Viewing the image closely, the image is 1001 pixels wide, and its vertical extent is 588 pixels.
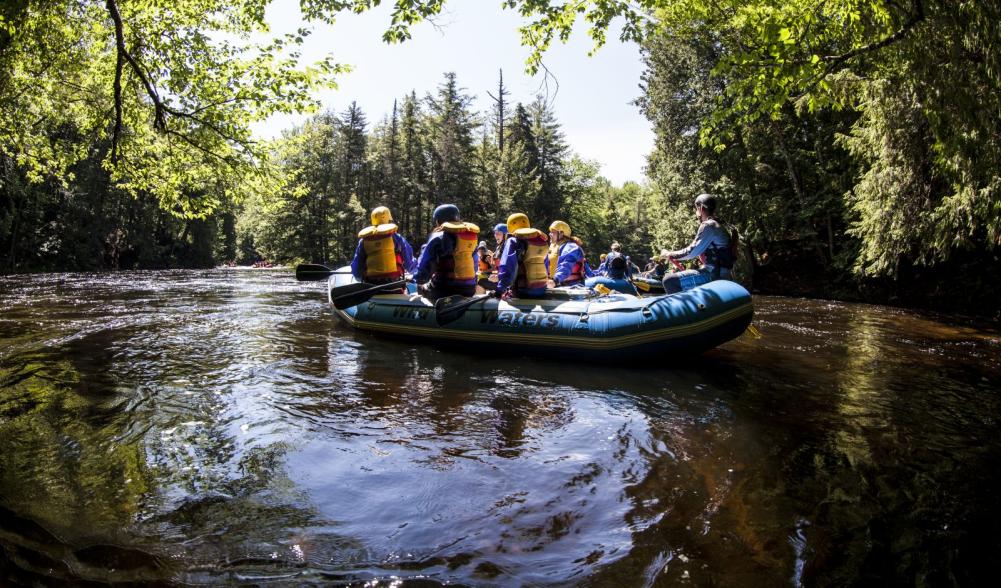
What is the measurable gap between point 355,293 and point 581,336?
3.95m

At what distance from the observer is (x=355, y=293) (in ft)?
27.9

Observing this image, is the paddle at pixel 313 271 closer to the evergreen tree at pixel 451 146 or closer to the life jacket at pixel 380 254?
the life jacket at pixel 380 254

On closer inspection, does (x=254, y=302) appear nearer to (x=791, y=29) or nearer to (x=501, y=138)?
(x=791, y=29)

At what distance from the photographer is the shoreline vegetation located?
262 inches

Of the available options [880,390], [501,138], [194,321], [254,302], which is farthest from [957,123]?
[501,138]

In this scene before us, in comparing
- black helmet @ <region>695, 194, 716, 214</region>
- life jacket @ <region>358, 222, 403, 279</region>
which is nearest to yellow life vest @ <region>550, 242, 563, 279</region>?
life jacket @ <region>358, 222, 403, 279</region>

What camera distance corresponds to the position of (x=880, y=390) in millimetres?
5816

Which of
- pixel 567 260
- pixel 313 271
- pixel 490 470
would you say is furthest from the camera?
pixel 567 260

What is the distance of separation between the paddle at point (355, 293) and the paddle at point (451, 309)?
141 centimetres

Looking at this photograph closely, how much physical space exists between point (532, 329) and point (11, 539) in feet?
17.5

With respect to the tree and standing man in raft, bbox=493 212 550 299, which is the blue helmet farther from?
the tree

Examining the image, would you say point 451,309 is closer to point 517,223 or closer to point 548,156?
point 517,223

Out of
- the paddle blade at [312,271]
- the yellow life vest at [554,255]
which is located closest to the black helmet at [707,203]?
the yellow life vest at [554,255]

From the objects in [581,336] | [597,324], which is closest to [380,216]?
[581,336]
